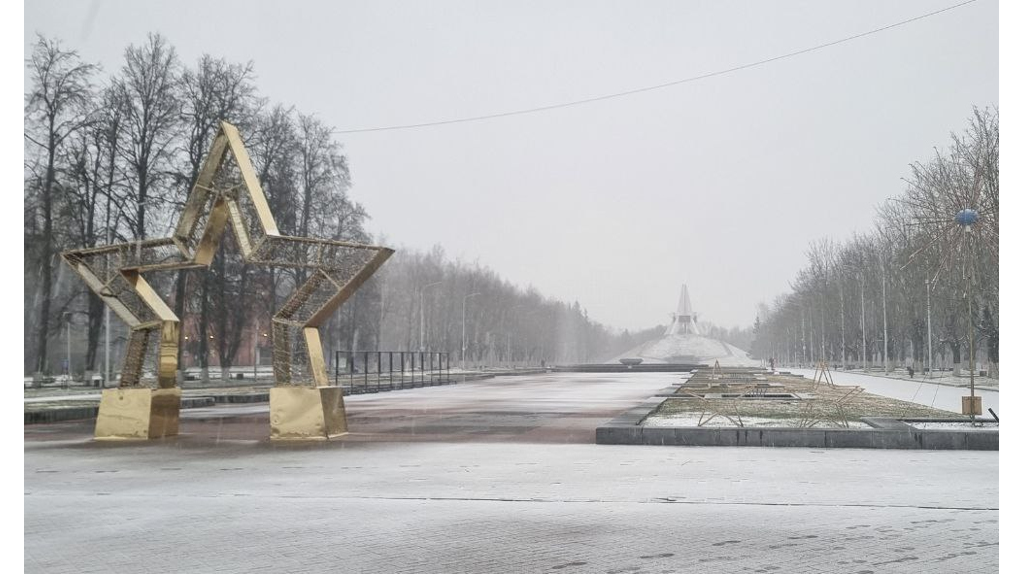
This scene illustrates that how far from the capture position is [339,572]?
6.82 m

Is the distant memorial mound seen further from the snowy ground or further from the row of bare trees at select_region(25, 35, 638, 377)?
the snowy ground

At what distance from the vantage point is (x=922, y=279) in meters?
52.7

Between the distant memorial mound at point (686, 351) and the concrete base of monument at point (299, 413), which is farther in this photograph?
the distant memorial mound at point (686, 351)

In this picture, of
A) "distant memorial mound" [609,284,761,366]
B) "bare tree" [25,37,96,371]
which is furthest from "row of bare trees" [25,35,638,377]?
"distant memorial mound" [609,284,761,366]

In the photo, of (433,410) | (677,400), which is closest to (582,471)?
(433,410)

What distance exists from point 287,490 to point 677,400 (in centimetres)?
1831

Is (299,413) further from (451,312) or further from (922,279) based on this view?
(451,312)

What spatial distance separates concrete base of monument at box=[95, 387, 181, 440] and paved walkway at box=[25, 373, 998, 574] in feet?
2.68

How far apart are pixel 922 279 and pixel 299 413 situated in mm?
44422

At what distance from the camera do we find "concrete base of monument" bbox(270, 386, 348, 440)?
16609 mm

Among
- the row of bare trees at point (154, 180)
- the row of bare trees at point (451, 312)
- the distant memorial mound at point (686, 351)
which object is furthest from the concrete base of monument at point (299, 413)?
the distant memorial mound at point (686, 351)

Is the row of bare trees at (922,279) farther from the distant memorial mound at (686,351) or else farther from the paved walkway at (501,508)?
the distant memorial mound at (686,351)

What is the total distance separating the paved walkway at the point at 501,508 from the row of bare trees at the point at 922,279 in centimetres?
587

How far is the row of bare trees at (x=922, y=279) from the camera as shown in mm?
22609
